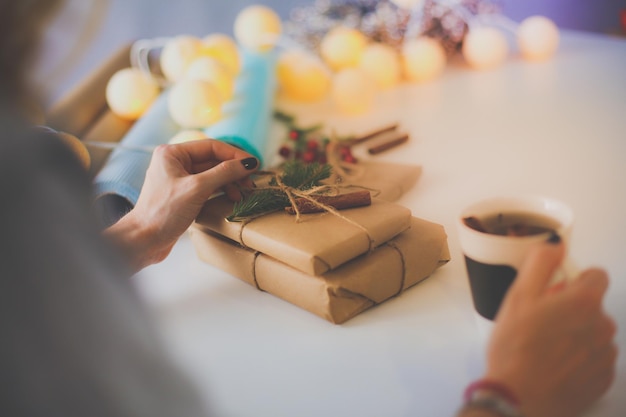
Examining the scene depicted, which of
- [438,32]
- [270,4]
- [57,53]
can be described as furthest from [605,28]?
[57,53]

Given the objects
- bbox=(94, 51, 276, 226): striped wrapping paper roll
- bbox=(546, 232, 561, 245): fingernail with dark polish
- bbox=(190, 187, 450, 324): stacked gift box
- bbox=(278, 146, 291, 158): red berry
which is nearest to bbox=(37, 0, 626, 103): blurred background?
bbox=(94, 51, 276, 226): striped wrapping paper roll

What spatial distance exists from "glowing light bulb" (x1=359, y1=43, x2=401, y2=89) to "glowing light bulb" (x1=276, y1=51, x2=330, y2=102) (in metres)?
0.10

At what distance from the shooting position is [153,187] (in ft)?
2.99

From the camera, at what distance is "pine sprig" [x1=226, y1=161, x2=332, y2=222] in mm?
876

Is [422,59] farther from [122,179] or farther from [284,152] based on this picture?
[122,179]

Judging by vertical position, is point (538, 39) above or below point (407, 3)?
below

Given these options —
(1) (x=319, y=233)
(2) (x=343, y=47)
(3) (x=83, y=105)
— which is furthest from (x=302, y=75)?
(1) (x=319, y=233)

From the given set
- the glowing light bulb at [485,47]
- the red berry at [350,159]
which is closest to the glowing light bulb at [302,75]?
the glowing light bulb at [485,47]

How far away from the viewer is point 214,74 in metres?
1.37

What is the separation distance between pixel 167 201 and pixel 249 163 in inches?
4.7

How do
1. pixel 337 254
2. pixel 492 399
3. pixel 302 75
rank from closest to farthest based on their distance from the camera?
pixel 492 399 < pixel 337 254 < pixel 302 75

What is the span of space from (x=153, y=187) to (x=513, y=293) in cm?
50

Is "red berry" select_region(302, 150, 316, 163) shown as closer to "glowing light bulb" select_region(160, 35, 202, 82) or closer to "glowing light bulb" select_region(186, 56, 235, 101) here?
"glowing light bulb" select_region(186, 56, 235, 101)

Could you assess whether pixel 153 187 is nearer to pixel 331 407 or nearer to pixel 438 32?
pixel 331 407
